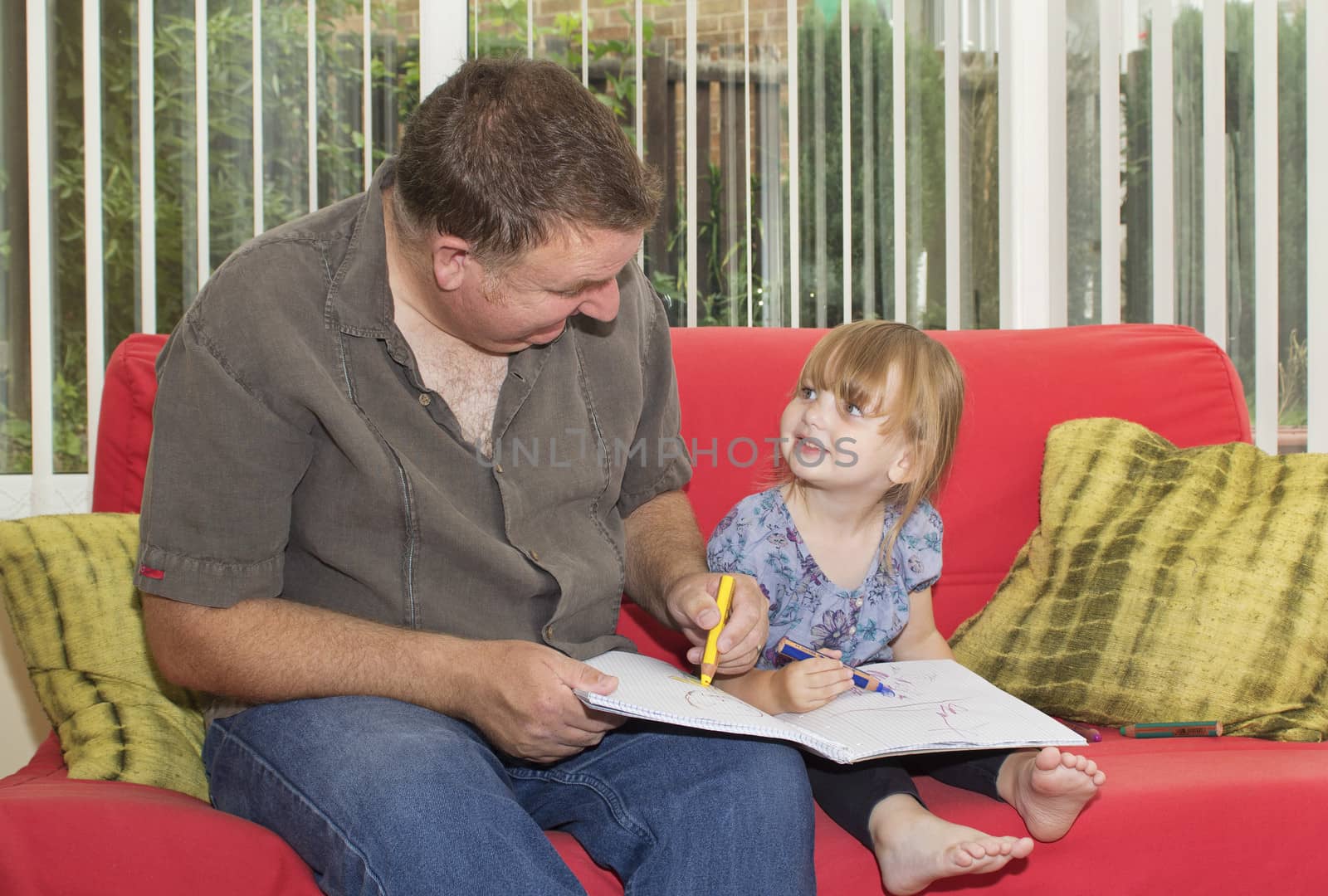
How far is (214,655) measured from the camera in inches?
40.9

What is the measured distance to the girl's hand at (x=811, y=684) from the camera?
46.8 inches

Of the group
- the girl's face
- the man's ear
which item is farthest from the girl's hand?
the man's ear

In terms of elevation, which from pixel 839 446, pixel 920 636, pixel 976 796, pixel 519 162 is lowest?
pixel 976 796

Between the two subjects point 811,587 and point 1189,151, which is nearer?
point 811,587

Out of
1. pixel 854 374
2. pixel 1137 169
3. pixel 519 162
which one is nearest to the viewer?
pixel 519 162

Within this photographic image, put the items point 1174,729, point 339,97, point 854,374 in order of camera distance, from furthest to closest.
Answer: point 339,97
point 854,374
point 1174,729

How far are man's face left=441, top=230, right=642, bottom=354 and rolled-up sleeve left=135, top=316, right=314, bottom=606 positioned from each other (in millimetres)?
230

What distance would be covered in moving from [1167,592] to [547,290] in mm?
949

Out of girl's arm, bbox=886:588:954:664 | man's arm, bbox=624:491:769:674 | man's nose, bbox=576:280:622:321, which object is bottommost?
girl's arm, bbox=886:588:954:664

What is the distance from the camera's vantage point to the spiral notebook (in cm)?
96

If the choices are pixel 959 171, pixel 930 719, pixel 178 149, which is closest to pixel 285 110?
pixel 178 149

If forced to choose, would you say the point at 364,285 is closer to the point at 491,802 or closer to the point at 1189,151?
the point at 491,802

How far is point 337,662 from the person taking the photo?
1041 mm

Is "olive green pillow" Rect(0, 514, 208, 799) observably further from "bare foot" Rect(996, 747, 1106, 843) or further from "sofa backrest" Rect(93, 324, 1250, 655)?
"bare foot" Rect(996, 747, 1106, 843)
